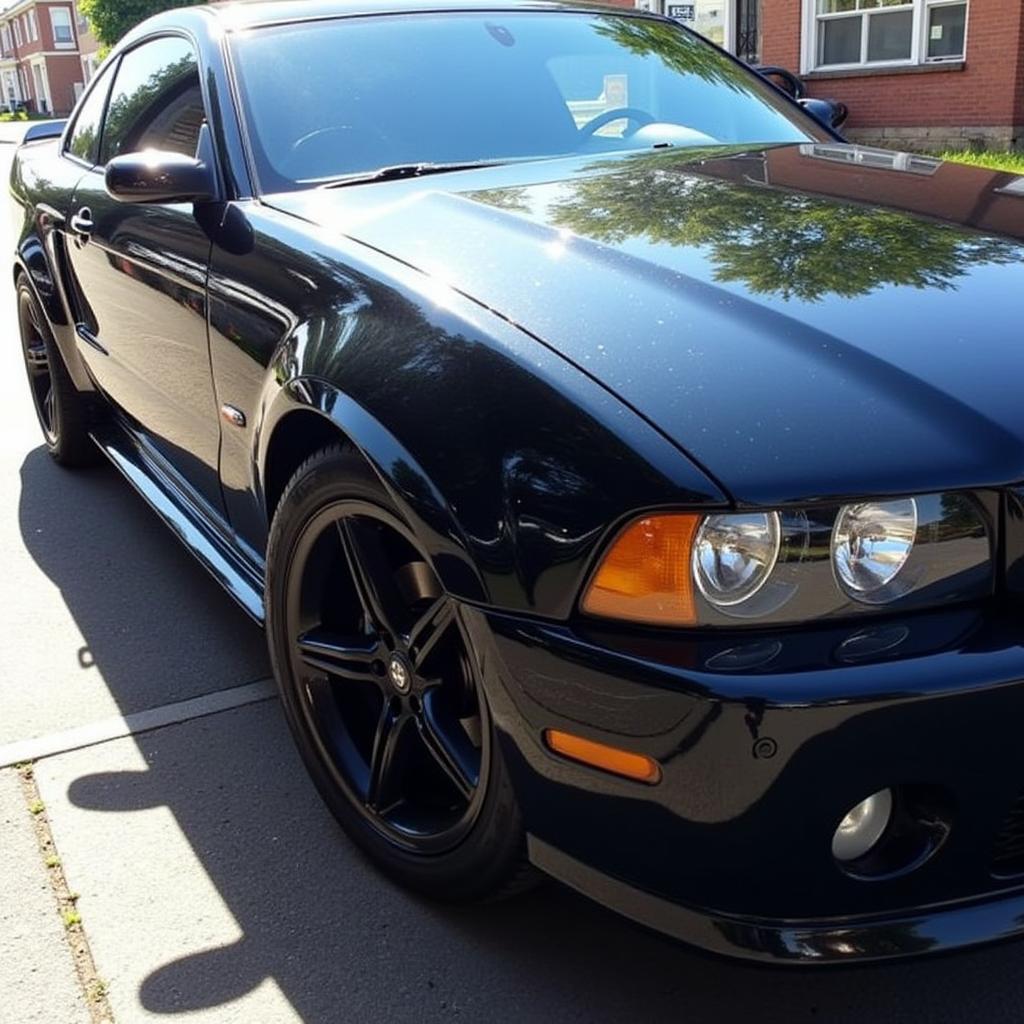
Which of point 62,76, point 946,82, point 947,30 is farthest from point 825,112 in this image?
point 62,76

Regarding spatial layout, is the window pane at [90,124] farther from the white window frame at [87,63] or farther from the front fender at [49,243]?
the white window frame at [87,63]

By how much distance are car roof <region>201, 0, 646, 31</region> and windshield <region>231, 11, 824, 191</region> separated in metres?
0.05

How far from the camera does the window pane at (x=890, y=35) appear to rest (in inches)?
587

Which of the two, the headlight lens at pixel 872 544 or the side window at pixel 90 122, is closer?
the headlight lens at pixel 872 544

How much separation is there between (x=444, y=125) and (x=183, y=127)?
2.67ft

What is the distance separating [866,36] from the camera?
50.4 ft

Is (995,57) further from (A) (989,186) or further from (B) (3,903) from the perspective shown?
(B) (3,903)

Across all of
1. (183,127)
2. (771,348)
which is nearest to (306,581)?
(771,348)

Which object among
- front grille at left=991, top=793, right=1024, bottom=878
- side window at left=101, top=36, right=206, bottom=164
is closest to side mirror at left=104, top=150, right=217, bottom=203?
side window at left=101, top=36, right=206, bottom=164

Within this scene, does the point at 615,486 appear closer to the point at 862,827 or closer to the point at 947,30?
the point at 862,827

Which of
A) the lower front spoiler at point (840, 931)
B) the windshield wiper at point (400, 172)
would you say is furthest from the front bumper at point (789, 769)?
the windshield wiper at point (400, 172)

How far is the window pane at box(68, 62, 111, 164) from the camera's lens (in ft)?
13.9

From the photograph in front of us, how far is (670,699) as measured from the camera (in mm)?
1569

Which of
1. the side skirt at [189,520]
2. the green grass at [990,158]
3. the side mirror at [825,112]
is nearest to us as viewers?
the side skirt at [189,520]
